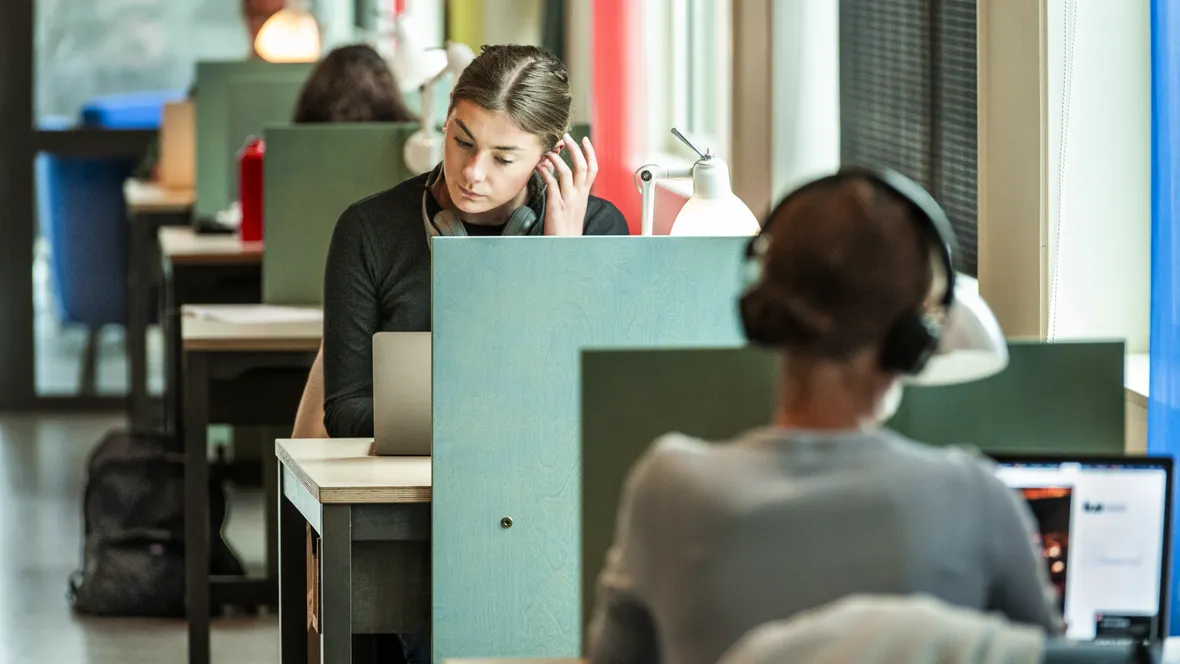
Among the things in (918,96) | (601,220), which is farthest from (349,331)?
(918,96)

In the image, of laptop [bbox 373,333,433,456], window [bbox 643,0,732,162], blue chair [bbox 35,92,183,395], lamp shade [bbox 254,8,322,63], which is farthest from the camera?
blue chair [bbox 35,92,183,395]

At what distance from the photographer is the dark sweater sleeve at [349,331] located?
2607 mm

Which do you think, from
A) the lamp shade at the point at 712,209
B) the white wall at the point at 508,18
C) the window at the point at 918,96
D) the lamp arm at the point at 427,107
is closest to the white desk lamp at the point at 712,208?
the lamp shade at the point at 712,209

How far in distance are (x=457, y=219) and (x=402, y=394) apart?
0.43 m

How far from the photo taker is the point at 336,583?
7.34 ft

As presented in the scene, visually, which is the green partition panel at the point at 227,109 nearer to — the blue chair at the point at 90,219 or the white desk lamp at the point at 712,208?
the blue chair at the point at 90,219

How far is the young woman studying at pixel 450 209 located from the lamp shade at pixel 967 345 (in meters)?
1.26

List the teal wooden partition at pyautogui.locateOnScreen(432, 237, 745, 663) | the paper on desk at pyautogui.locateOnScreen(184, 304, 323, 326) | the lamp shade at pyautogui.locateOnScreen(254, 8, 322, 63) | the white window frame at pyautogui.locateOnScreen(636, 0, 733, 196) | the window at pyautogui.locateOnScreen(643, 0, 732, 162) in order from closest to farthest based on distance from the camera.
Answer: the teal wooden partition at pyautogui.locateOnScreen(432, 237, 745, 663)
the paper on desk at pyautogui.locateOnScreen(184, 304, 323, 326)
the window at pyautogui.locateOnScreen(643, 0, 732, 162)
the white window frame at pyautogui.locateOnScreen(636, 0, 733, 196)
the lamp shade at pyautogui.locateOnScreen(254, 8, 322, 63)

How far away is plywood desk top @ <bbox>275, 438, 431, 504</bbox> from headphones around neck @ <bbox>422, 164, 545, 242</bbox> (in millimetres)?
353

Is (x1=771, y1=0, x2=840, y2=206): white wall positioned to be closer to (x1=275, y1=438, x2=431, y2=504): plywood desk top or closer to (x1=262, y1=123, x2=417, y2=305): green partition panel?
(x1=262, y1=123, x2=417, y2=305): green partition panel

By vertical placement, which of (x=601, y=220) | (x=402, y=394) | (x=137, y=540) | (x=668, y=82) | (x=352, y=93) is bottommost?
(x=137, y=540)

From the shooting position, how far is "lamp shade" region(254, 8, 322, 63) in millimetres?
6285

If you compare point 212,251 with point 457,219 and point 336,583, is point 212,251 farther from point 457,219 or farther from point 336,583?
point 336,583

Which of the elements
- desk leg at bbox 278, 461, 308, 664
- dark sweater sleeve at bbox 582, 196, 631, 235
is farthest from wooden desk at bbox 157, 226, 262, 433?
desk leg at bbox 278, 461, 308, 664
